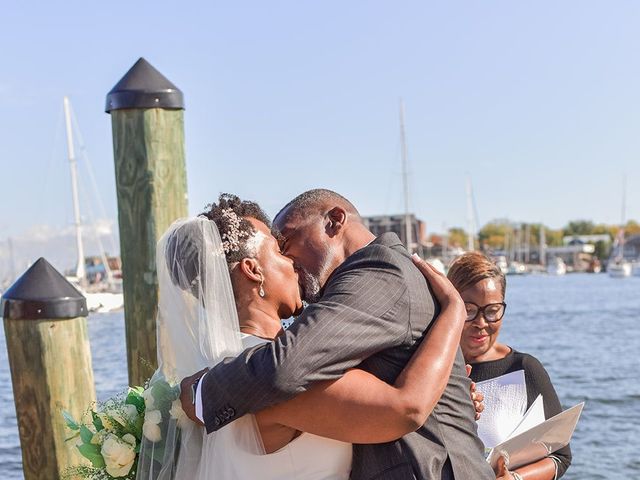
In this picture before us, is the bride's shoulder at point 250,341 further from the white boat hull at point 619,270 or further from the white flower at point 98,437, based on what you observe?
the white boat hull at point 619,270

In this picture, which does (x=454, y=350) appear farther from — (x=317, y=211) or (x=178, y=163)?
(x=178, y=163)

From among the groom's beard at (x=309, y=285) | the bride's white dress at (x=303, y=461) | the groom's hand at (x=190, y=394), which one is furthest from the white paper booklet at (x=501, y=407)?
the groom's hand at (x=190, y=394)

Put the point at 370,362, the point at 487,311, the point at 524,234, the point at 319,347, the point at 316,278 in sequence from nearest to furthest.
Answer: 1. the point at 319,347
2. the point at 370,362
3. the point at 316,278
4. the point at 487,311
5. the point at 524,234

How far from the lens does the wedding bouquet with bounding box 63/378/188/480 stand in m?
3.26

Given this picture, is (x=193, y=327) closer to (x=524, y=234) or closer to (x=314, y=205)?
(x=314, y=205)

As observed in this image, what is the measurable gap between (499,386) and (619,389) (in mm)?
16080

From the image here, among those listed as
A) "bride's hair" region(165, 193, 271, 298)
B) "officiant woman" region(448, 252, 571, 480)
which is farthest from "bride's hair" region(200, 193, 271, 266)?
"officiant woman" region(448, 252, 571, 480)

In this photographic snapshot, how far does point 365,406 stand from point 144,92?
304cm

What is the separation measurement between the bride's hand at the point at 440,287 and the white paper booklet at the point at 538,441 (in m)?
1.12

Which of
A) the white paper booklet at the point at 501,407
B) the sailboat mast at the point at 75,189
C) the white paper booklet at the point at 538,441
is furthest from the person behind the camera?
the sailboat mast at the point at 75,189

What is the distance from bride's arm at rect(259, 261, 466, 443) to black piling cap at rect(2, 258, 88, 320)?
2.89 metres

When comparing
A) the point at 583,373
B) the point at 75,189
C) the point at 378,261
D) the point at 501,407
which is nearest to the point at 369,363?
the point at 378,261

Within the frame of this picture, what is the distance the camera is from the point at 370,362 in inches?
115

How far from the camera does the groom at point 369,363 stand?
2.71m
